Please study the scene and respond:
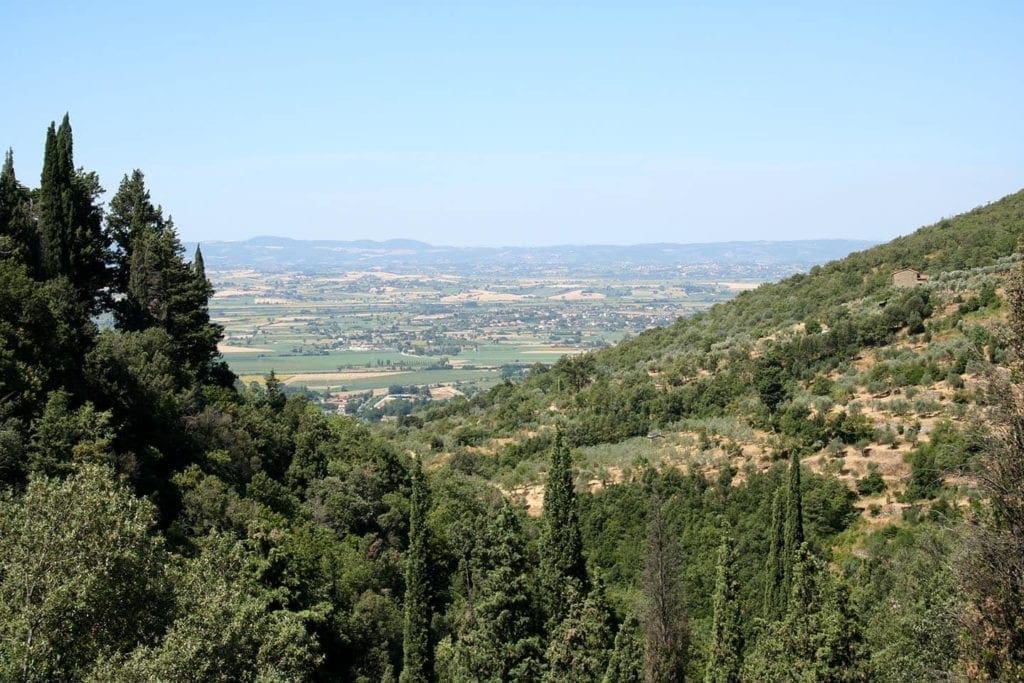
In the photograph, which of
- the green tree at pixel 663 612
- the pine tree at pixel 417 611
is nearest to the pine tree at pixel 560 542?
the green tree at pixel 663 612

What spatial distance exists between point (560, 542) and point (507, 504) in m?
4.17

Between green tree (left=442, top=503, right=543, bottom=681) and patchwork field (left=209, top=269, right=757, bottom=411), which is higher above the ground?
green tree (left=442, top=503, right=543, bottom=681)

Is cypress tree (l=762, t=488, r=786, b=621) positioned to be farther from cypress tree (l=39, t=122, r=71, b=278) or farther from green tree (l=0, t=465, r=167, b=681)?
cypress tree (l=39, t=122, r=71, b=278)

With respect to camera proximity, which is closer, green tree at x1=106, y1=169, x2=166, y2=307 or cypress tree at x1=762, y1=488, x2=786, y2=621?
cypress tree at x1=762, y1=488, x2=786, y2=621

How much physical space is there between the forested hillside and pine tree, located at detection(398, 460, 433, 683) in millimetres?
83

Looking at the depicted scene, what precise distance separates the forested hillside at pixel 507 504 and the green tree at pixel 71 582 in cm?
4

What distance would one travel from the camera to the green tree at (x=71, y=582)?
1084 centimetres

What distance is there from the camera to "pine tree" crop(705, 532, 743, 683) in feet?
66.8

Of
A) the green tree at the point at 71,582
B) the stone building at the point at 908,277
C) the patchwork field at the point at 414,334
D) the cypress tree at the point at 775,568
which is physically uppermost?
the stone building at the point at 908,277

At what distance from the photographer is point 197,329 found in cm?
3375

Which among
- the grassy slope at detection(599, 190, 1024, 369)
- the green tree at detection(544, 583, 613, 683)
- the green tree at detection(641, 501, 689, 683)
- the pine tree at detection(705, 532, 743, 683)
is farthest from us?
the grassy slope at detection(599, 190, 1024, 369)

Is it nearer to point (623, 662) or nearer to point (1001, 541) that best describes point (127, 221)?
point (623, 662)

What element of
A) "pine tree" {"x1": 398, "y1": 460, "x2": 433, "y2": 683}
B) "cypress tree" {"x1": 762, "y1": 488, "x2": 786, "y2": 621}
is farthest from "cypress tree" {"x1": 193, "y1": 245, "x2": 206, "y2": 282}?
"cypress tree" {"x1": 762, "y1": 488, "x2": 786, "y2": 621}

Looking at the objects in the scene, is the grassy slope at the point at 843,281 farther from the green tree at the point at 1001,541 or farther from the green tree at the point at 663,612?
the green tree at the point at 1001,541
